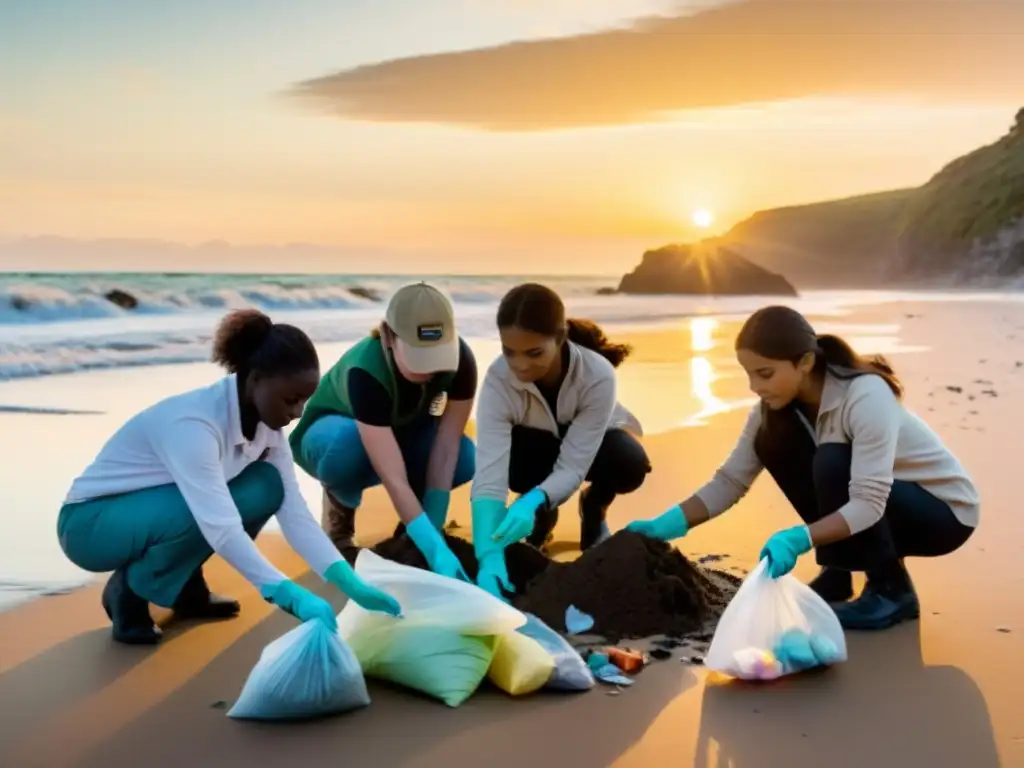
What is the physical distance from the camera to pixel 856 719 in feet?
8.52

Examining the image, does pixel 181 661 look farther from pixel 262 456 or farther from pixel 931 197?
pixel 931 197

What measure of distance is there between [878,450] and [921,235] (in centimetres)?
3112

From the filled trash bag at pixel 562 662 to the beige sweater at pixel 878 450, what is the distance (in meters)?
0.84

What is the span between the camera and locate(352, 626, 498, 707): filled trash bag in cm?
269

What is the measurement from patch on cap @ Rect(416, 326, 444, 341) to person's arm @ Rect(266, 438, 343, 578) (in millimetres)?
537

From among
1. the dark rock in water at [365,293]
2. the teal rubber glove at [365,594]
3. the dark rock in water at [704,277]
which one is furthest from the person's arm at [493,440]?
the dark rock in water at [704,277]

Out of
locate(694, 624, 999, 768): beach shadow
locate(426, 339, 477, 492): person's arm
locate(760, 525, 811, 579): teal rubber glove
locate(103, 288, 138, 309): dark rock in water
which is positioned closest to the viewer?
locate(694, 624, 999, 768): beach shadow

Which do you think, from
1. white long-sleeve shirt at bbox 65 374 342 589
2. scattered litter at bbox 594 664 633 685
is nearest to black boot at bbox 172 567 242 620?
white long-sleeve shirt at bbox 65 374 342 589

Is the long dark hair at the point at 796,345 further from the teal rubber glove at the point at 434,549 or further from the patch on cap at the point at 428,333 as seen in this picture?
the teal rubber glove at the point at 434,549

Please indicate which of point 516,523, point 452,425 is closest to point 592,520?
point 452,425

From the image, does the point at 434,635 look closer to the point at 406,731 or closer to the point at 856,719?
the point at 406,731

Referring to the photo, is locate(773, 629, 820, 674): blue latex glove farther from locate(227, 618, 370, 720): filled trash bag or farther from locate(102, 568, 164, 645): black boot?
locate(102, 568, 164, 645): black boot

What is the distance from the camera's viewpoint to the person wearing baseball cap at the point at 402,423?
3447 mm

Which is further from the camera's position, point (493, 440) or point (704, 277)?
point (704, 277)
